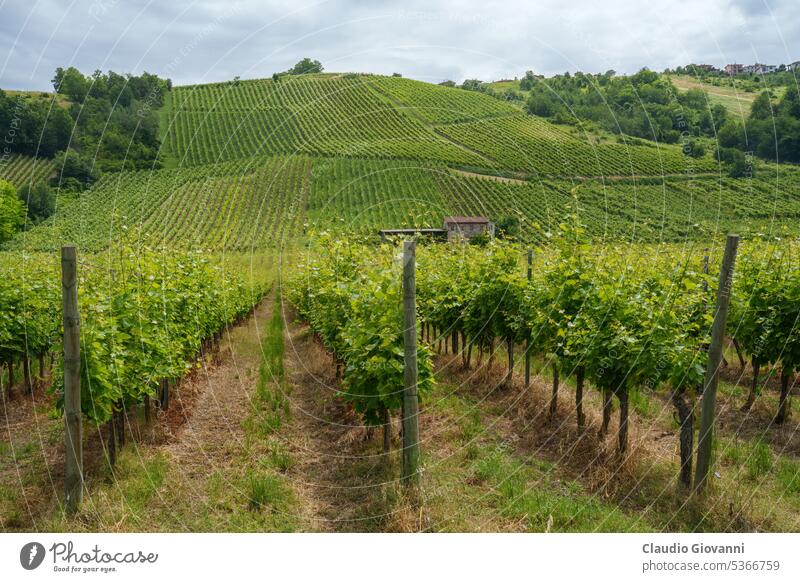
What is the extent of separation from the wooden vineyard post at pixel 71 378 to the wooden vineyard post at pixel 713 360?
28.1 ft

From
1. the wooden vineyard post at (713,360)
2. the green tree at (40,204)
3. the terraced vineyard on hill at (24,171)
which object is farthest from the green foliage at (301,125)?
the wooden vineyard post at (713,360)

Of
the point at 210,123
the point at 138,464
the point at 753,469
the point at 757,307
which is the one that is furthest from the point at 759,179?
the point at 210,123

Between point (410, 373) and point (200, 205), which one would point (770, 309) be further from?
point (200, 205)

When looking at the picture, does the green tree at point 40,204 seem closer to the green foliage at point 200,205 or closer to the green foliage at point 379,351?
the green foliage at point 200,205

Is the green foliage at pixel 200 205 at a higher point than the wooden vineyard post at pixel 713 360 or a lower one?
higher

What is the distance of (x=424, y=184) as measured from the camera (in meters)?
65.3

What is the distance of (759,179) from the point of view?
65.2 m

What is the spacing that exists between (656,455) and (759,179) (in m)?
68.0

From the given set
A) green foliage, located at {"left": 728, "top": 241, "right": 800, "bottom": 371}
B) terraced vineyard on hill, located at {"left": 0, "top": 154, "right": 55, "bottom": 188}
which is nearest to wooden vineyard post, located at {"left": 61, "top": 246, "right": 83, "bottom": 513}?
green foliage, located at {"left": 728, "top": 241, "right": 800, "bottom": 371}

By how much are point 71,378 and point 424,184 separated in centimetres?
5946

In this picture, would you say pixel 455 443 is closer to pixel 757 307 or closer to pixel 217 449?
pixel 217 449

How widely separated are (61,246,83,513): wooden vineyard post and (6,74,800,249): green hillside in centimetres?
3025

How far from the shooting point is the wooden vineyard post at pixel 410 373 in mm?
8219

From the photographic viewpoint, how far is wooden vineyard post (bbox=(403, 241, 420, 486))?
822 centimetres
